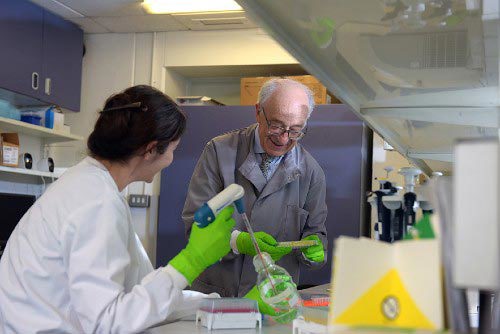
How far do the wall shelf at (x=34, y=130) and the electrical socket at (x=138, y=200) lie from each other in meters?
0.54

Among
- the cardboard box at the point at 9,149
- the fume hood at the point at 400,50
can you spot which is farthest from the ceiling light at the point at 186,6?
the fume hood at the point at 400,50

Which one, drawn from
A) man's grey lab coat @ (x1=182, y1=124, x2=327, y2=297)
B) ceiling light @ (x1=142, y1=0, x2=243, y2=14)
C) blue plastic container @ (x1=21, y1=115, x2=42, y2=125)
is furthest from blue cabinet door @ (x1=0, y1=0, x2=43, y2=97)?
man's grey lab coat @ (x1=182, y1=124, x2=327, y2=297)

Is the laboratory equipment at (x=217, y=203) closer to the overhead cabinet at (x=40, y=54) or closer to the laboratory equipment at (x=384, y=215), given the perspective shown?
the laboratory equipment at (x=384, y=215)

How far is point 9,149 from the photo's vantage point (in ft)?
13.1

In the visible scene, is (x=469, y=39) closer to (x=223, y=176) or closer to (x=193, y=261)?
(x=193, y=261)

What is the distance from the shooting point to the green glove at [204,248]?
1587 mm

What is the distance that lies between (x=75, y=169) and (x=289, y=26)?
0.66 metres

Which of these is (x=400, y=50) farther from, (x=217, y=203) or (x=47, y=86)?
(x=47, y=86)

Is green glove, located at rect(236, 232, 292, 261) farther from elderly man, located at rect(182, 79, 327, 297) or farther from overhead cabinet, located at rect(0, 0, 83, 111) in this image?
overhead cabinet, located at rect(0, 0, 83, 111)

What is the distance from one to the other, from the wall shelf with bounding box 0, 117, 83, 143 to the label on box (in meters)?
0.14

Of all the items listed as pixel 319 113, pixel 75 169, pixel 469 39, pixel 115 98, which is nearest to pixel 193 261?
pixel 75 169

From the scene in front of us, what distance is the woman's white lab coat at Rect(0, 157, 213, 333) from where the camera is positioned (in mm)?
1423

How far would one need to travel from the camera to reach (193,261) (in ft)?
5.24

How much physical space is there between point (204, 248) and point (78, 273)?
325mm
